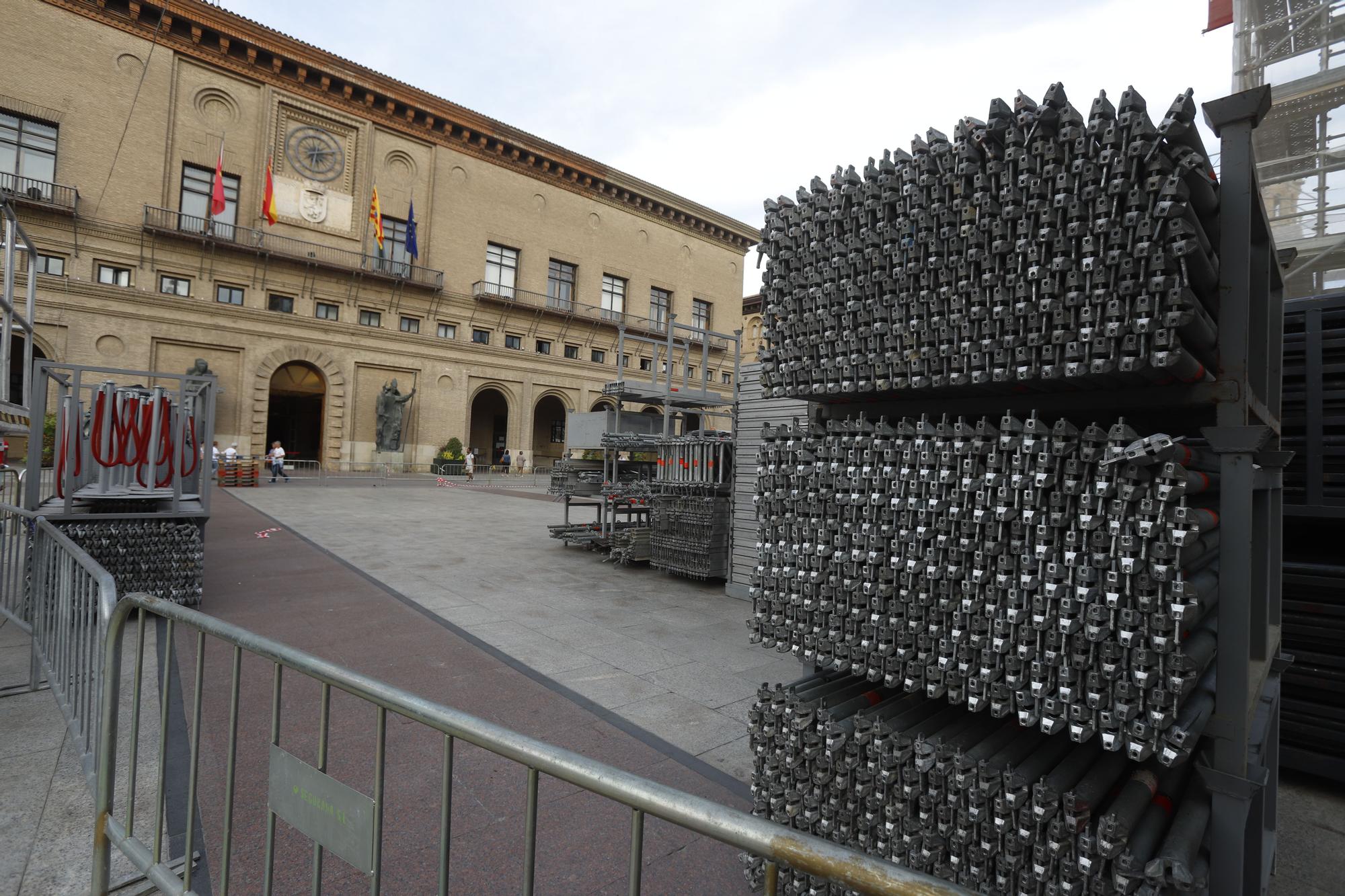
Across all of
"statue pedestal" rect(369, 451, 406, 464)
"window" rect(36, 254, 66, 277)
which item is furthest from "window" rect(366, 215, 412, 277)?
"window" rect(36, 254, 66, 277)

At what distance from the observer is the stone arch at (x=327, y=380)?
3062 centimetres

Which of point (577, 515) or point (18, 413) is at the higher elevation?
point (18, 413)

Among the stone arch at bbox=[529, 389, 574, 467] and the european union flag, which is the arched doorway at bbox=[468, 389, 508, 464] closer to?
the stone arch at bbox=[529, 389, 574, 467]

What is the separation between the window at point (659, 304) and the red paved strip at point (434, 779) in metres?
39.9

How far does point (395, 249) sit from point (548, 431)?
49.9ft

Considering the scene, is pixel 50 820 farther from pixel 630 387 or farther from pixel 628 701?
pixel 630 387

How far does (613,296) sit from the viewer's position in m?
43.0

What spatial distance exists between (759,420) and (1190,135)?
6058mm

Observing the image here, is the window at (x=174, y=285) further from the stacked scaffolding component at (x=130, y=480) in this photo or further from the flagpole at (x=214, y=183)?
the stacked scaffolding component at (x=130, y=480)

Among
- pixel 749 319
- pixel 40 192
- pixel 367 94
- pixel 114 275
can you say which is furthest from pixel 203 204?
pixel 749 319

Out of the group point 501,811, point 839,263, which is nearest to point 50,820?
point 501,811

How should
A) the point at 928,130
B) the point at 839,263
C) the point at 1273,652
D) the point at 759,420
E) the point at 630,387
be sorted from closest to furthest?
the point at 928,130, the point at 839,263, the point at 1273,652, the point at 759,420, the point at 630,387

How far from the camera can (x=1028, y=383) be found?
223 cm

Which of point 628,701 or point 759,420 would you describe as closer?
point 628,701
